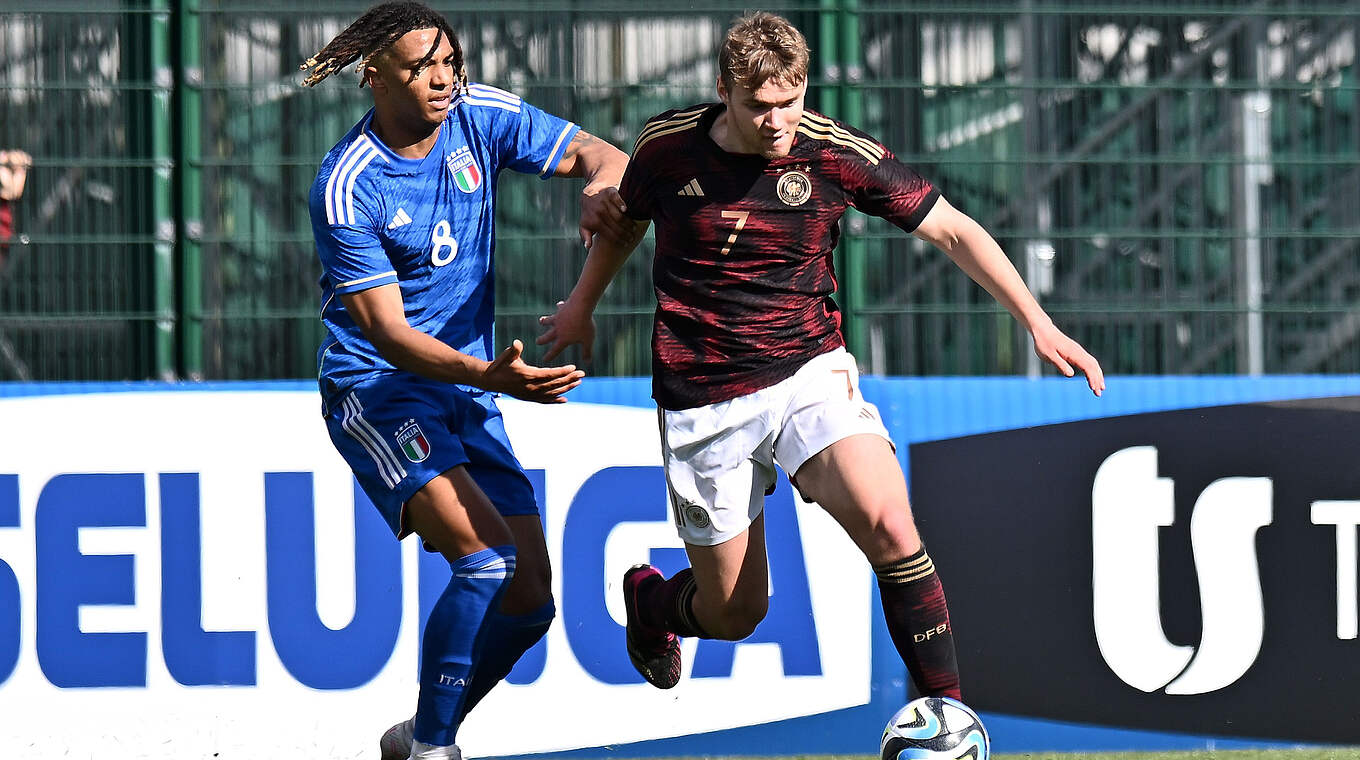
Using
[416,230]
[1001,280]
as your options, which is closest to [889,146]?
[1001,280]

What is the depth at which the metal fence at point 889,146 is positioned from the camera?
5.84 meters

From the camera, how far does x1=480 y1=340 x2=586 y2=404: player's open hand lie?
4320 millimetres

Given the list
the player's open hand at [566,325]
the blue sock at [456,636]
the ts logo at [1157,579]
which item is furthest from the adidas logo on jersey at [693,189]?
the ts logo at [1157,579]

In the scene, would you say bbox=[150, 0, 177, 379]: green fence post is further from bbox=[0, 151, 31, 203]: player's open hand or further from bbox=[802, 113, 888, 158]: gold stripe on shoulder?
bbox=[802, 113, 888, 158]: gold stripe on shoulder

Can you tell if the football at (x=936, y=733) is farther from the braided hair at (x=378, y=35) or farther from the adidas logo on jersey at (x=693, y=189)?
the braided hair at (x=378, y=35)

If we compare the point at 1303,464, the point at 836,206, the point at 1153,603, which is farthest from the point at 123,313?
the point at 1303,464

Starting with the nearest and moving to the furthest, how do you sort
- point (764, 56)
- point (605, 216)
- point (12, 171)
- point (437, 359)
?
1. point (764, 56)
2. point (437, 359)
3. point (605, 216)
4. point (12, 171)

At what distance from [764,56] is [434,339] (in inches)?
43.5

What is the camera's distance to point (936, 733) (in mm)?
4332

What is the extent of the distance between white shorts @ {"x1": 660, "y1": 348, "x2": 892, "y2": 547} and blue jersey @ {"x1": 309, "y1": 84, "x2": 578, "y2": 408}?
0.66 m

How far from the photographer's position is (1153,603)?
5660 mm

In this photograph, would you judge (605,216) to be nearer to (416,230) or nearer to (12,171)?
(416,230)

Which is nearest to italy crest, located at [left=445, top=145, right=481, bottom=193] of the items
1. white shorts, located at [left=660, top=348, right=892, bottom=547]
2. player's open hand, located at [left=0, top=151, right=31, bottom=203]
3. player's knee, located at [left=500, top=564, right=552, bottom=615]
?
white shorts, located at [left=660, top=348, right=892, bottom=547]

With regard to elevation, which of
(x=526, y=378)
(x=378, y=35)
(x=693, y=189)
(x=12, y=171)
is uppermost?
(x=378, y=35)
